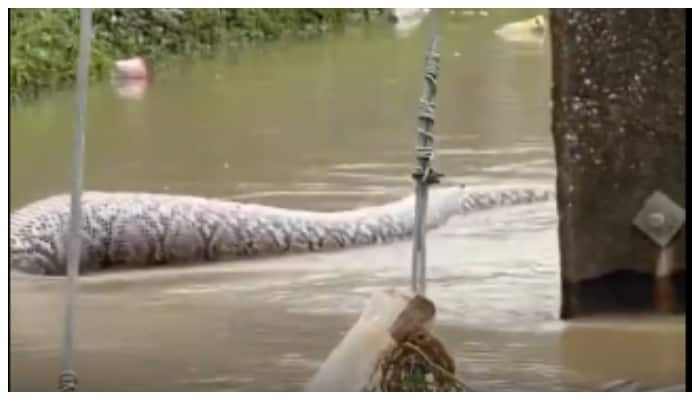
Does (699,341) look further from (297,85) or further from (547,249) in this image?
(297,85)

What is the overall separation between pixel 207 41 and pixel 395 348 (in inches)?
18.2

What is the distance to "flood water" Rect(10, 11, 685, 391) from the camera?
2.07 metres

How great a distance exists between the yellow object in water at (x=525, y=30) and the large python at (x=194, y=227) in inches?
7.7

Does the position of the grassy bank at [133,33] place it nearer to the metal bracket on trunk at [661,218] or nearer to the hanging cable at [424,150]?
the hanging cable at [424,150]

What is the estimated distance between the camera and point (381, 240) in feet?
6.91

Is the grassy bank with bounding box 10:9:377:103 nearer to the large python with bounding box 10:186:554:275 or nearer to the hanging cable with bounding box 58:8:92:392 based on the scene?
the hanging cable with bounding box 58:8:92:392

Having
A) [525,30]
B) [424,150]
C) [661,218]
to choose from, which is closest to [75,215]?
[424,150]

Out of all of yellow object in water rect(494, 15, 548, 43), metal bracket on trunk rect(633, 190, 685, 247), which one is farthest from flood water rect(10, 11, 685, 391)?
metal bracket on trunk rect(633, 190, 685, 247)

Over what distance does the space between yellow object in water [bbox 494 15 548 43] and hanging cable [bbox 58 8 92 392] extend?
1.71 ft

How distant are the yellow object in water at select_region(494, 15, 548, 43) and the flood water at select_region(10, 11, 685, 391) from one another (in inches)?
0.5

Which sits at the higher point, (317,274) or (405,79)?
(405,79)

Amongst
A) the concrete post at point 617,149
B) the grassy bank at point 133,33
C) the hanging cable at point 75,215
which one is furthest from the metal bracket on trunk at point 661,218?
the hanging cable at point 75,215

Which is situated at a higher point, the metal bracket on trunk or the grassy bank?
the grassy bank

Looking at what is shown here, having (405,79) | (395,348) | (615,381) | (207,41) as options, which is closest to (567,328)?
(615,381)
